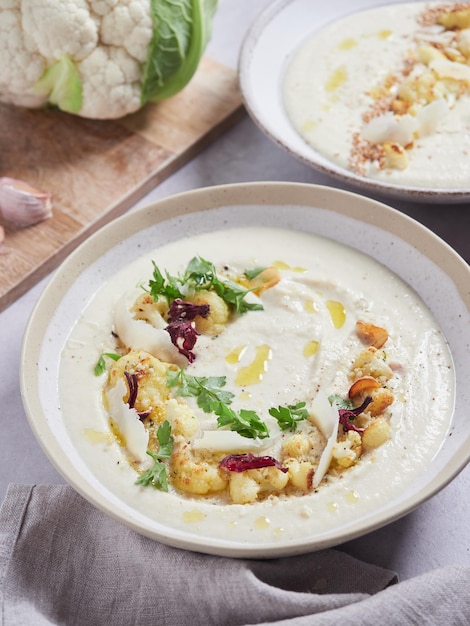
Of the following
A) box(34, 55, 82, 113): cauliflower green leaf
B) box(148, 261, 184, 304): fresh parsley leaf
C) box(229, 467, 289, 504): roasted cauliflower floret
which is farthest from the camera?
box(34, 55, 82, 113): cauliflower green leaf

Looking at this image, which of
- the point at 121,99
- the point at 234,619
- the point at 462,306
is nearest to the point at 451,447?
the point at 462,306

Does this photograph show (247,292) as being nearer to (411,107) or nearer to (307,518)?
(307,518)

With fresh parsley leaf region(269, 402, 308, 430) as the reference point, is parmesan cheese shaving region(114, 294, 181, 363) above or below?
below

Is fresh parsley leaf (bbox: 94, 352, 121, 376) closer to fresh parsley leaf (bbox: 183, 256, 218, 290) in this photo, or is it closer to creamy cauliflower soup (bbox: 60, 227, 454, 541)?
creamy cauliflower soup (bbox: 60, 227, 454, 541)

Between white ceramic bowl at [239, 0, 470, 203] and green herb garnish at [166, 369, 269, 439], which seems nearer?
green herb garnish at [166, 369, 269, 439]

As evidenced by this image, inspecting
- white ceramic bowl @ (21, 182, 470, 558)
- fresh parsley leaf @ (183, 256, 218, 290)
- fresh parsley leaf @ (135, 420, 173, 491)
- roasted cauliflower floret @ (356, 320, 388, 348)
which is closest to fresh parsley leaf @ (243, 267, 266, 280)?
fresh parsley leaf @ (183, 256, 218, 290)

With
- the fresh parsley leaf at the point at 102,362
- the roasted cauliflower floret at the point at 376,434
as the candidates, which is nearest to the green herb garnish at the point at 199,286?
the fresh parsley leaf at the point at 102,362

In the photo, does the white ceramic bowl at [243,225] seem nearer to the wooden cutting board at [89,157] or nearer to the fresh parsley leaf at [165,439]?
the fresh parsley leaf at [165,439]
